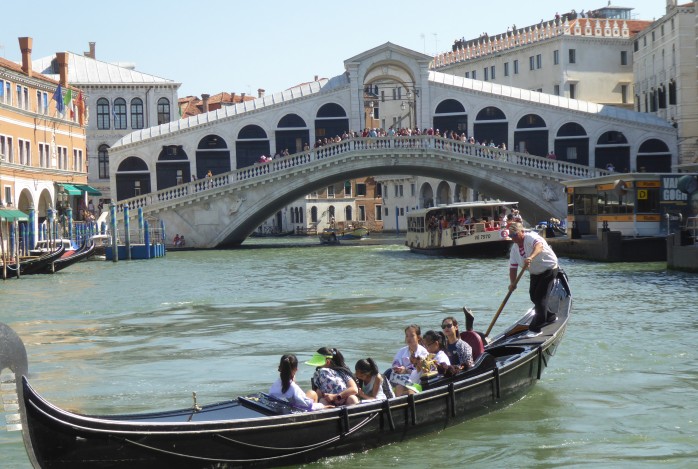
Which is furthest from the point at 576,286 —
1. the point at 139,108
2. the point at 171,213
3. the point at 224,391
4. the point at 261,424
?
the point at 139,108

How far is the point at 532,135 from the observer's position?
39.1 meters

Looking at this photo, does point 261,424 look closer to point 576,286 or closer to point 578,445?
point 578,445

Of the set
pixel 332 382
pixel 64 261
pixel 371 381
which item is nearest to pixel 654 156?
pixel 64 261

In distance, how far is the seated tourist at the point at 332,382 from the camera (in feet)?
26.8

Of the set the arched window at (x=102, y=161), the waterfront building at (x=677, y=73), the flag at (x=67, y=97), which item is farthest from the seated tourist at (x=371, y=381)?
the arched window at (x=102, y=161)

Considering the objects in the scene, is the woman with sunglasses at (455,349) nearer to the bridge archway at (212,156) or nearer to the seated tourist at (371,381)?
the seated tourist at (371,381)

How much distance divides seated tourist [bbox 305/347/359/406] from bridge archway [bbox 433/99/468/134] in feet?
103

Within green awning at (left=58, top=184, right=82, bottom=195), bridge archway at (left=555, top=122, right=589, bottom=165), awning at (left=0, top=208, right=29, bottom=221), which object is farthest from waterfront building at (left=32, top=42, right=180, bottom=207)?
awning at (left=0, top=208, right=29, bottom=221)

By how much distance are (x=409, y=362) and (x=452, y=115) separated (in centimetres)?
3079

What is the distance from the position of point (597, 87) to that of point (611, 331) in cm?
3611

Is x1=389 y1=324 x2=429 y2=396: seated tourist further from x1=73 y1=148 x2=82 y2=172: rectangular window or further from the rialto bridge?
x1=73 y1=148 x2=82 y2=172: rectangular window

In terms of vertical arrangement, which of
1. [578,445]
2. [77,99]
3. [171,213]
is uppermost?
[77,99]

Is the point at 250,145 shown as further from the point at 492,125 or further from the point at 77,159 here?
the point at 492,125

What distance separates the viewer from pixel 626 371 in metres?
11.4
